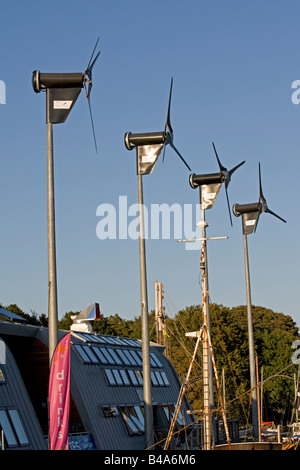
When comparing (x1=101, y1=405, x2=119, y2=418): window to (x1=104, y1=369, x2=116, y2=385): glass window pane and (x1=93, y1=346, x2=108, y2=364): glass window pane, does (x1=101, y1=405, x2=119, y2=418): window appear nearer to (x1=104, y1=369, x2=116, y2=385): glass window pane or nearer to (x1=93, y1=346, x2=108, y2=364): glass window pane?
(x1=104, y1=369, x2=116, y2=385): glass window pane

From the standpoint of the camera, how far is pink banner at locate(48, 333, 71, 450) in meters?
24.1

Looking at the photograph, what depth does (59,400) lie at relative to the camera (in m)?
24.3

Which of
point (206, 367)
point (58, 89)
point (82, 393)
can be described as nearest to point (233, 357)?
point (82, 393)

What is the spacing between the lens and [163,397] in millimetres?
53594

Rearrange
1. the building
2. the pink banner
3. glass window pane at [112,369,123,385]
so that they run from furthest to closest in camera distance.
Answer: glass window pane at [112,369,123,385], the building, the pink banner

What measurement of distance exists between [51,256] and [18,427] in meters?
12.0

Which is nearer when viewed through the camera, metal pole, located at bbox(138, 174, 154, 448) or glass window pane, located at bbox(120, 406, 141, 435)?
metal pole, located at bbox(138, 174, 154, 448)

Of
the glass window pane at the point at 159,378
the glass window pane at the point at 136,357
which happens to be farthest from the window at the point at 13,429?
the glass window pane at the point at 159,378

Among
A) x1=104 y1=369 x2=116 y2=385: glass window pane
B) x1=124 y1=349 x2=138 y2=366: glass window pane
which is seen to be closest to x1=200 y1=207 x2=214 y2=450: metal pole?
x1=104 y1=369 x2=116 y2=385: glass window pane

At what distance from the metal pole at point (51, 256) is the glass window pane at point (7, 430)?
936 centimetres

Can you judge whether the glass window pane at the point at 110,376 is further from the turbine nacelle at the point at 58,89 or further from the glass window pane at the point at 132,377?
the turbine nacelle at the point at 58,89

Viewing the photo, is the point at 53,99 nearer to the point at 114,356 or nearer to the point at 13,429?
the point at 13,429
